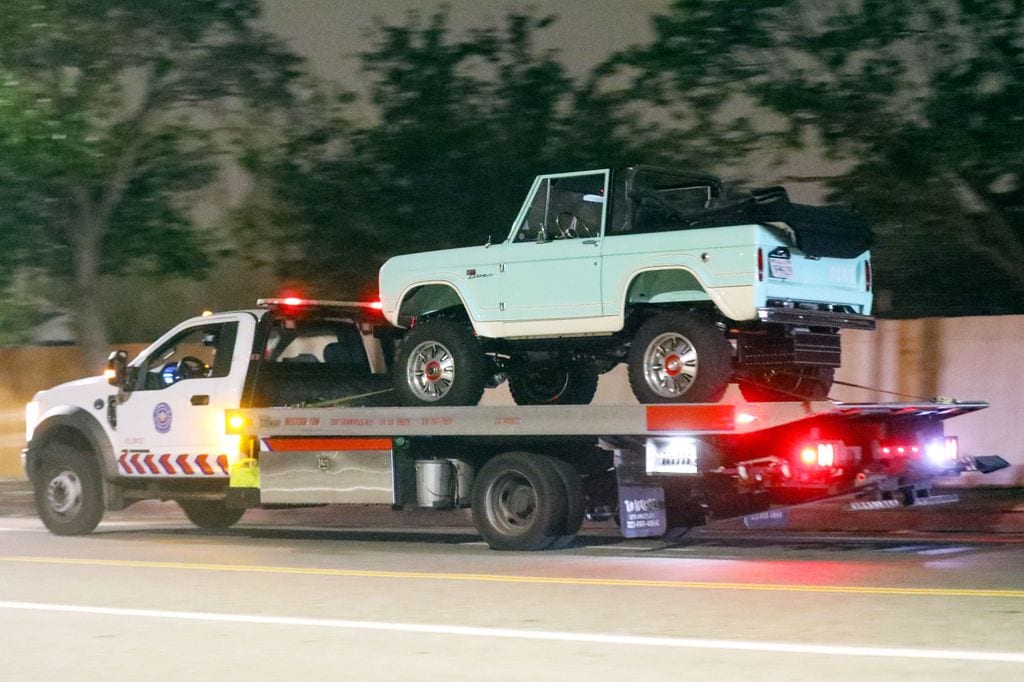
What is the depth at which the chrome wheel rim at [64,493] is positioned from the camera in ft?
51.0

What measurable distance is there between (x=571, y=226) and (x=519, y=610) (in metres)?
4.31

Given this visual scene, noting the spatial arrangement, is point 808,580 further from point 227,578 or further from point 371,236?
point 371,236

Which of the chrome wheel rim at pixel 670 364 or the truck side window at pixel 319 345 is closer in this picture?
the chrome wheel rim at pixel 670 364

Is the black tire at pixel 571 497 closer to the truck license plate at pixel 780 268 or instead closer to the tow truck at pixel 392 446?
the tow truck at pixel 392 446

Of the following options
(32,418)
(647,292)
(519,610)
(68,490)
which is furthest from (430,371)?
(32,418)

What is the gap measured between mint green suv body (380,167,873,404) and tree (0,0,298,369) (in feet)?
32.5

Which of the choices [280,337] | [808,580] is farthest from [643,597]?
[280,337]

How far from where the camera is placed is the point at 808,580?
10.7 metres

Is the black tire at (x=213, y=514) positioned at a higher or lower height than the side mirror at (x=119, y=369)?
lower

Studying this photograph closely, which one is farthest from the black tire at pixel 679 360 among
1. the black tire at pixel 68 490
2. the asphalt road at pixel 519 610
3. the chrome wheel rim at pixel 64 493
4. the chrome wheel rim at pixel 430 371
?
the chrome wheel rim at pixel 64 493

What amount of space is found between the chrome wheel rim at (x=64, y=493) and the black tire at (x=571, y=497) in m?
5.15

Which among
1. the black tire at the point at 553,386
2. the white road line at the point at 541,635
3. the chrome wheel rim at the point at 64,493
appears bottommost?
the white road line at the point at 541,635

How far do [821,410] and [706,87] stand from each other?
9.50 meters

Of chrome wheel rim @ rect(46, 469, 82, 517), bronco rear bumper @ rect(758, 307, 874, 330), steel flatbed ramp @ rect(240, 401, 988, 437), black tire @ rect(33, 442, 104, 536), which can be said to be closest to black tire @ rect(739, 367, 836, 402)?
bronco rear bumper @ rect(758, 307, 874, 330)
